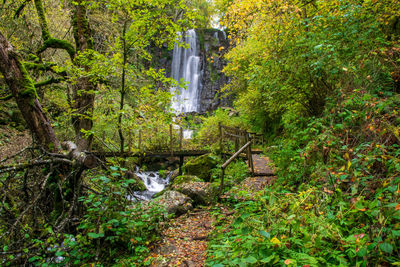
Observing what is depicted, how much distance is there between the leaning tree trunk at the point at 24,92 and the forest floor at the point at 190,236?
278 cm

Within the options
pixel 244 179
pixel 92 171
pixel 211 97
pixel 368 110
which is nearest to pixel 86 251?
pixel 92 171

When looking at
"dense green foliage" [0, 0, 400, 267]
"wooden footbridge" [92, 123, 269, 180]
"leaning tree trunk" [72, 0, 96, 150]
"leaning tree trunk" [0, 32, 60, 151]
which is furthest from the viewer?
"wooden footbridge" [92, 123, 269, 180]

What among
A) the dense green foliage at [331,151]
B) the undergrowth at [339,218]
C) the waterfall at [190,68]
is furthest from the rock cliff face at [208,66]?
the undergrowth at [339,218]

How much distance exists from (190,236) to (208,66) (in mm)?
27327

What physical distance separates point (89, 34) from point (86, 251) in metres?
5.32

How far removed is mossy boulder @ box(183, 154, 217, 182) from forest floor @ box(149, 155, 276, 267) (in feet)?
8.30

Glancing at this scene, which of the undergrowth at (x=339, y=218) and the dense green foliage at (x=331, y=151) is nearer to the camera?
the undergrowth at (x=339, y=218)

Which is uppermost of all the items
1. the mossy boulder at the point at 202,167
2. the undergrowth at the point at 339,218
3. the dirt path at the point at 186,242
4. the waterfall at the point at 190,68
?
the waterfall at the point at 190,68

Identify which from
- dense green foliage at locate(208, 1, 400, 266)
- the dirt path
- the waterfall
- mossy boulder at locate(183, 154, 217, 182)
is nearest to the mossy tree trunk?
the dirt path

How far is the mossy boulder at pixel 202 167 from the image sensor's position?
8442 millimetres

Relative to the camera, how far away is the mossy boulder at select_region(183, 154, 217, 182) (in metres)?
8.44

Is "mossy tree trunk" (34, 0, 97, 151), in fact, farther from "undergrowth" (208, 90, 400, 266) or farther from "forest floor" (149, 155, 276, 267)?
"undergrowth" (208, 90, 400, 266)

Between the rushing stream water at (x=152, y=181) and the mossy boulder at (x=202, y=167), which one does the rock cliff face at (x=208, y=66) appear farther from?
the mossy boulder at (x=202, y=167)

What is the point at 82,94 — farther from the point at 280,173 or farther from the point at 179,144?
the point at 179,144
